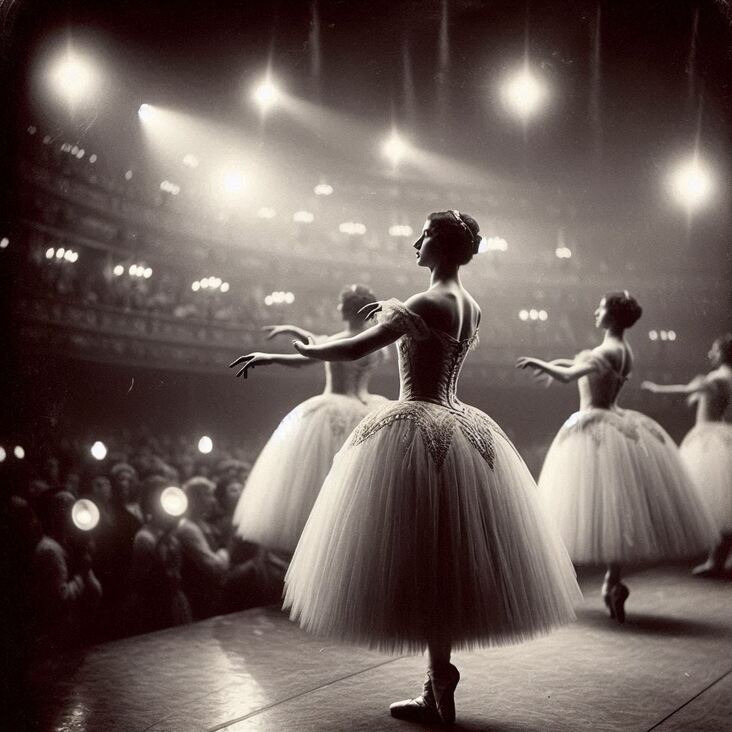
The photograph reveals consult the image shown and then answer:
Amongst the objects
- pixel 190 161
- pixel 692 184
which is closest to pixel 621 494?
pixel 692 184

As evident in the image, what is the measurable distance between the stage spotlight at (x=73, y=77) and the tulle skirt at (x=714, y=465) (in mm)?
4497

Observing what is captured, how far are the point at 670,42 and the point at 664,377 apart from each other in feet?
23.7

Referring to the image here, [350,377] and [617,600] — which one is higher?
[350,377]

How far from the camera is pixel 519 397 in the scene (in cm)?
1110

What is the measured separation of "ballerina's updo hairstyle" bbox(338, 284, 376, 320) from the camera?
4082mm

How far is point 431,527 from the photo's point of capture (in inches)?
86.7

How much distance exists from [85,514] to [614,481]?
2.87 meters

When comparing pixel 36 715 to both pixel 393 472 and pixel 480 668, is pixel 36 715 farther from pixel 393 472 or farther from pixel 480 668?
pixel 480 668

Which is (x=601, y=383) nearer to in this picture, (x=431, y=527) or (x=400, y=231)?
(x=431, y=527)

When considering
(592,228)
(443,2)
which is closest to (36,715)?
(443,2)

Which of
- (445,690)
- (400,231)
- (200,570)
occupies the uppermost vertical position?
(400,231)

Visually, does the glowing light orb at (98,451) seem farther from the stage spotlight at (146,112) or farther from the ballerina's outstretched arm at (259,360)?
the stage spotlight at (146,112)

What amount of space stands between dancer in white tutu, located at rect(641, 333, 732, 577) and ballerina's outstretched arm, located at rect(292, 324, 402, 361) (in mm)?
3515

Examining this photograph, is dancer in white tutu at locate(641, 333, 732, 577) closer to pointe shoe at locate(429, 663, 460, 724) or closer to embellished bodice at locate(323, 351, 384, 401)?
embellished bodice at locate(323, 351, 384, 401)
